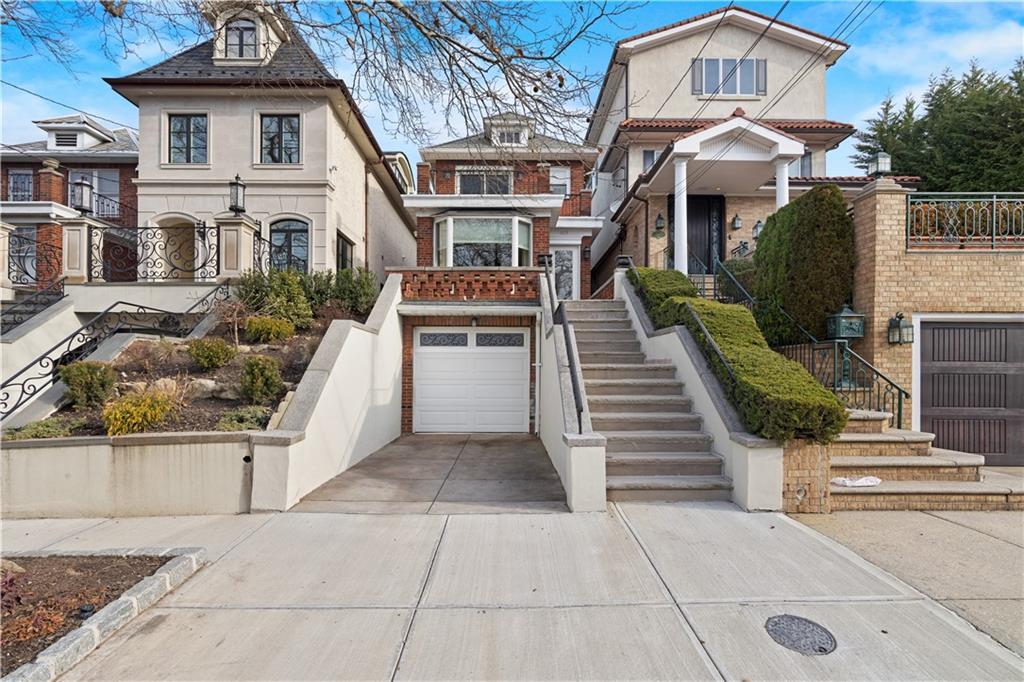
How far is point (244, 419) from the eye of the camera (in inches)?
220

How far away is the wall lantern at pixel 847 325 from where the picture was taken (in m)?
7.30

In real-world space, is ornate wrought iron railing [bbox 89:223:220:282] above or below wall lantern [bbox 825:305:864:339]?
above

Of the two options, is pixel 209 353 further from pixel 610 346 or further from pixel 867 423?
pixel 867 423

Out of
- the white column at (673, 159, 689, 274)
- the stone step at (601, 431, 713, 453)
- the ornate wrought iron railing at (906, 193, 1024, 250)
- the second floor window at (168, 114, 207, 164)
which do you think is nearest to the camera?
the stone step at (601, 431, 713, 453)

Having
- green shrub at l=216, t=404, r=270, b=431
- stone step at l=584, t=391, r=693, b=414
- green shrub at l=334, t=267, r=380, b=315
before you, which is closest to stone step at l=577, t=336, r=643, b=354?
stone step at l=584, t=391, r=693, b=414

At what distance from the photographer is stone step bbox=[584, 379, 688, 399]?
266 inches

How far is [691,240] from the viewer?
1459 cm

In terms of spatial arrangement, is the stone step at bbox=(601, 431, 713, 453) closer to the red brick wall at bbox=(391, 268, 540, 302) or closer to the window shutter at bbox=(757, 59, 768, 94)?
the red brick wall at bbox=(391, 268, 540, 302)

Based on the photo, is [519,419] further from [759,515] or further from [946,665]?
[946,665]

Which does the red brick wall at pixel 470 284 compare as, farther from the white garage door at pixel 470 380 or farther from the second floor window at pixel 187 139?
the second floor window at pixel 187 139

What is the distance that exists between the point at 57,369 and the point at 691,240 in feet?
46.7

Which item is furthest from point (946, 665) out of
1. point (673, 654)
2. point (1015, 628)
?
point (673, 654)

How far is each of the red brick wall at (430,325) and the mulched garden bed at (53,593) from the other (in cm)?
608

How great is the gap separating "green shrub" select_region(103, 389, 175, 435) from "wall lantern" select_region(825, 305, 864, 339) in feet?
29.3
